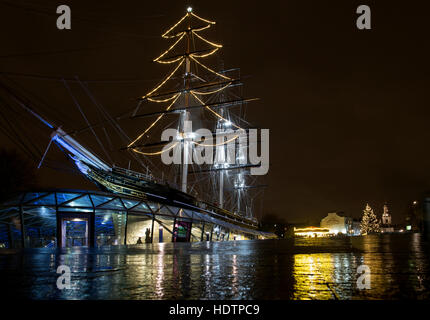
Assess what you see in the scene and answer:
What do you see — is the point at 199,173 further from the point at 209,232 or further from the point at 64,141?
the point at 64,141

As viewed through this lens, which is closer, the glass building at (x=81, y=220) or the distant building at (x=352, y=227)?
the glass building at (x=81, y=220)

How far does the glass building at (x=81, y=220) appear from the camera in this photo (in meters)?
20.3

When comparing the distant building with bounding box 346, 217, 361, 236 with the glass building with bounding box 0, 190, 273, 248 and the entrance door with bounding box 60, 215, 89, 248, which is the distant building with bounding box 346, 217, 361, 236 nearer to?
the glass building with bounding box 0, 190, 273, 248

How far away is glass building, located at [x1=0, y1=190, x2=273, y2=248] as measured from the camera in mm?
20328

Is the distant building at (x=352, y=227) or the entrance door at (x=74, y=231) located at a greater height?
the entrance door at (x=74, y=231)

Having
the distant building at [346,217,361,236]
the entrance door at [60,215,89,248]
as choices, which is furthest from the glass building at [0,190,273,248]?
the distant building at [346,217,361,236]

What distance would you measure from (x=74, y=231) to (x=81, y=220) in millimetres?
743

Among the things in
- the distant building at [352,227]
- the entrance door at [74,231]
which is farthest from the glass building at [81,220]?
the distant building at [352,227]

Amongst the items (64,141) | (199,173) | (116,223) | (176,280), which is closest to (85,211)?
(116,223)

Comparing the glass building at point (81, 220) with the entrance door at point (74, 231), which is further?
the entrance door at point (74, 231)

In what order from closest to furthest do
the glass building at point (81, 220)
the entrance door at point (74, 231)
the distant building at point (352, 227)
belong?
the glass building at point (81, 220)
the entrance door at point (74, 231)
the distant building at point (352, 227)

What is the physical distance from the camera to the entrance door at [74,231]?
21.0 metres

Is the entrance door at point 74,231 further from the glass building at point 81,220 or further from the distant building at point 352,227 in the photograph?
the distant building at point 352,227

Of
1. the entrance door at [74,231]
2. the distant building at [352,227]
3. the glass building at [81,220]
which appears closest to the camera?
the glass building at [81,220]
